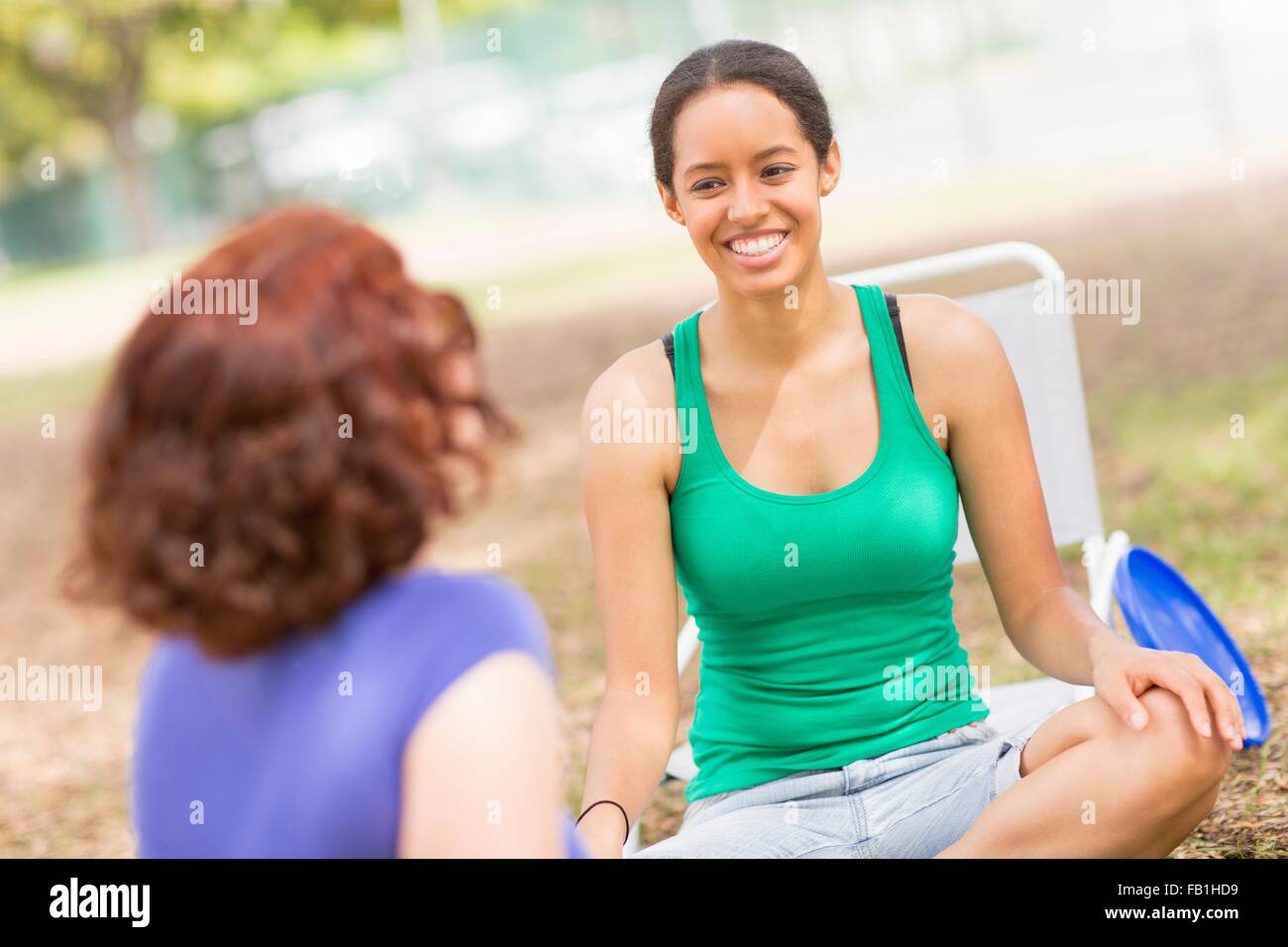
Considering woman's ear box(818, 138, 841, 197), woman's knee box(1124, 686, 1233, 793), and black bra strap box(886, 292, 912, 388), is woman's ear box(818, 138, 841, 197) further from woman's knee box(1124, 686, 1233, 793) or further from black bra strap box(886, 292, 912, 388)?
woman's knee box(1124, 686, 1233, 793)

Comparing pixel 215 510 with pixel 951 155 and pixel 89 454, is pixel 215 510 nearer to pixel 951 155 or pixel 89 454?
pixel 89 454

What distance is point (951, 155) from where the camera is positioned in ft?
60.4

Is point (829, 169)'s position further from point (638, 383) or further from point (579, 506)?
point (579, 506)

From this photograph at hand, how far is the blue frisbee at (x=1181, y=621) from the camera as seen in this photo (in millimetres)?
2754

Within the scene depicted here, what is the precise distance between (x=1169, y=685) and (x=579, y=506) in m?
A: 5.97

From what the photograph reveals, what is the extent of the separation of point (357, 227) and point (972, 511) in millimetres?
1439

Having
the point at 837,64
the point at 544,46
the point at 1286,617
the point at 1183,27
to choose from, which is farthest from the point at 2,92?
the point at 1286,617

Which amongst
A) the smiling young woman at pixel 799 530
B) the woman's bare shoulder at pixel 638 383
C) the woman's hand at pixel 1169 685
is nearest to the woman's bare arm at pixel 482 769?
the smiling young woman at pixel 799 530

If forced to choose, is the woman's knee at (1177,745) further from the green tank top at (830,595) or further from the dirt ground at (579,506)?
the dirt ground at (579,506)

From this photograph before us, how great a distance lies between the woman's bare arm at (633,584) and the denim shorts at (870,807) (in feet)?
0.51

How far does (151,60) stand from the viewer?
94.9 feet

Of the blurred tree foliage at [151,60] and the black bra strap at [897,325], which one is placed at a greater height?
the blurred tree foliage at [151,60]

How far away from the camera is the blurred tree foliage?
87.9ft
